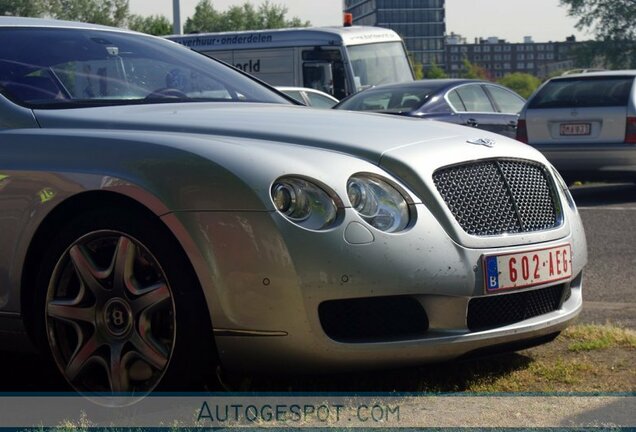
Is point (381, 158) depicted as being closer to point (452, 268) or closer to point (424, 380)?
point (452, 268)

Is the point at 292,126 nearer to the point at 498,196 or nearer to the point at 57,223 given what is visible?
the point at 498,196

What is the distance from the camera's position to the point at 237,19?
70.4 meters

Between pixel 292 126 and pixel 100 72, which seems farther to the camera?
pixel 100 72

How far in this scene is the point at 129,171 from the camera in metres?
4.42

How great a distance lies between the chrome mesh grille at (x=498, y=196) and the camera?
4.53 m

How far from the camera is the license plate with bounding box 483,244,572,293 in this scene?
4.45 metres

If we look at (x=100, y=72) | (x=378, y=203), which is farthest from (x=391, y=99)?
(x=378, y=203)

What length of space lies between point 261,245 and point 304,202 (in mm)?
212

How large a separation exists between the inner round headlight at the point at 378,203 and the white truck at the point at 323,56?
21774 millimetres

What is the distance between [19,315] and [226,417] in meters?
0.98

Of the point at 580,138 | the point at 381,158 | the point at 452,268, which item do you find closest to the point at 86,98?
the point at 381,158

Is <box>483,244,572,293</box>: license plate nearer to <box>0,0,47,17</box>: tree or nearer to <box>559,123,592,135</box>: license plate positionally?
<box>559,123,592,135</box>: license plate

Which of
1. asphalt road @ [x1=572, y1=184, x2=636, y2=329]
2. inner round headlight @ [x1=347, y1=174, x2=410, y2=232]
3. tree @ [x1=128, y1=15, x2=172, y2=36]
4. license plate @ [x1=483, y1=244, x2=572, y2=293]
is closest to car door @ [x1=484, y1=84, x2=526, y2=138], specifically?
asphalt road @ [x1=572, y1=184, x2=636, y2=329]

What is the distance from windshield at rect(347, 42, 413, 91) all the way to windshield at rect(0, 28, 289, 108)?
20278 millimetres
